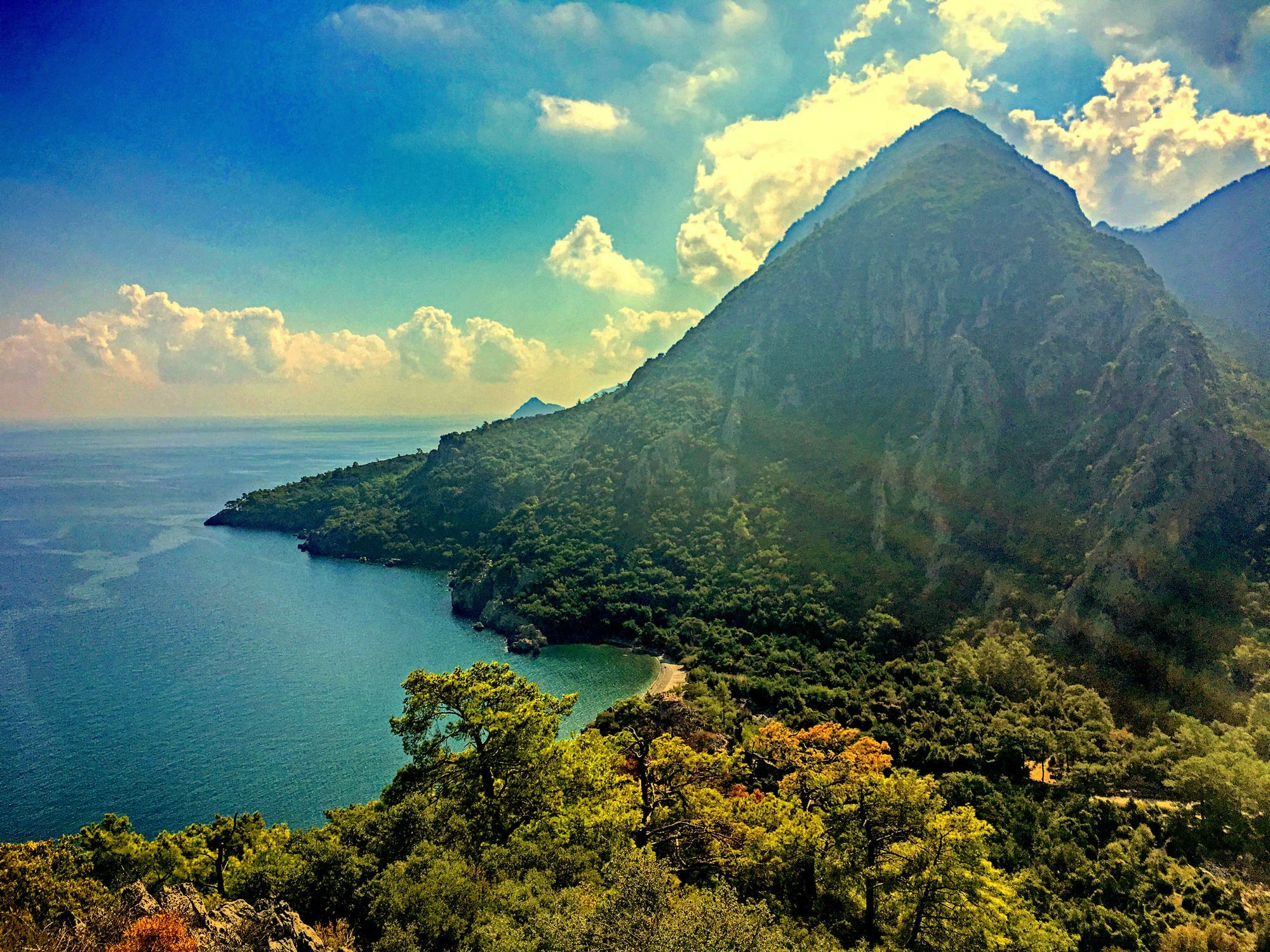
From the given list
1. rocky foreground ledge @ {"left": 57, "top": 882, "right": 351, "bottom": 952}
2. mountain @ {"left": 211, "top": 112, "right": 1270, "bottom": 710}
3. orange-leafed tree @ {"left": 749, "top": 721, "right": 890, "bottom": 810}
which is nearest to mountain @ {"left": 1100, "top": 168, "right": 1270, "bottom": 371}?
mountain @ {"left": 211, "top": 112, "right": 1270, "bottom": 710}

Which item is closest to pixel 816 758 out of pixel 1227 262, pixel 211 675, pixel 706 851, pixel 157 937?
pixel 706 851

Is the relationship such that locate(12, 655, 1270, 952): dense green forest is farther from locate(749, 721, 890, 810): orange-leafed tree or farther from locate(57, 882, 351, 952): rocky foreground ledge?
locate(57, 882, 351, 952): rocky foreground ledge

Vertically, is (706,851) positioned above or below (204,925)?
below

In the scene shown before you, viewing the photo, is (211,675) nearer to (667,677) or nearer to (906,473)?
(667,677)

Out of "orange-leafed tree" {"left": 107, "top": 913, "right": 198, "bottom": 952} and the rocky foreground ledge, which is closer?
"orange-leafed tree" {"left": 107, "top": 913, "right": 198, "bottom": 952}

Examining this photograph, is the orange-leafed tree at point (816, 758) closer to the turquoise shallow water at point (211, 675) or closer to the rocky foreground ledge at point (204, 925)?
the rocky foreground ledge at point (204, 925)

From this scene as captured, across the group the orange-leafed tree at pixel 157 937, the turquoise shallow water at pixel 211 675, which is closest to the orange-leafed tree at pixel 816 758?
the orange-leafed tree at pixel 157 937

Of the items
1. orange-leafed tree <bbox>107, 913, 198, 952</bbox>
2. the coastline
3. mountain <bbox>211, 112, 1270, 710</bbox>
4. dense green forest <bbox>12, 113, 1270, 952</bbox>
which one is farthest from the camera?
the coastline

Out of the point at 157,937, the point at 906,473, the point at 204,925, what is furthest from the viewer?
the point at 906,473
